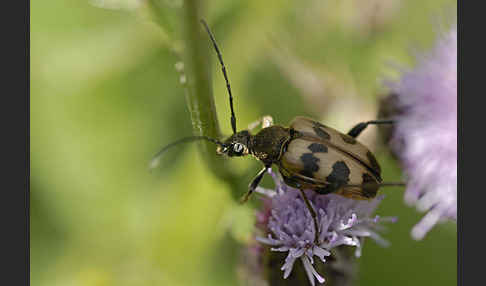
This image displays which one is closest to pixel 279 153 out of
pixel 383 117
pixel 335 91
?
pixel 383 117

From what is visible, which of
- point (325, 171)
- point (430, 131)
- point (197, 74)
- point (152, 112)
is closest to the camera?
point (197, 74)

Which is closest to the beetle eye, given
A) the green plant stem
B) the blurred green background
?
the green plant stem

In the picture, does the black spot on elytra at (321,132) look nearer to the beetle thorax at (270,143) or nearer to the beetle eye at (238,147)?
the beetle thorax at (270,143)

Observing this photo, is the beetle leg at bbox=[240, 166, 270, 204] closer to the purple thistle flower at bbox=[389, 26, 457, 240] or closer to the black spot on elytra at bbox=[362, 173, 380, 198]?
the black spot on elytra at bbox=[362, 173, 380, 198]

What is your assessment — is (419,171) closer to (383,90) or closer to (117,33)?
(383,90)

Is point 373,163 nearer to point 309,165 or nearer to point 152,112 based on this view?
point 309,165

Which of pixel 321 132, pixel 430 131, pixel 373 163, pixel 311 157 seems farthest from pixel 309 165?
pixel 430 131
